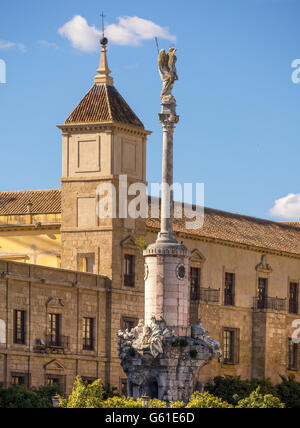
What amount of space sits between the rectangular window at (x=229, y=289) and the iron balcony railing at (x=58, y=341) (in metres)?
14.8

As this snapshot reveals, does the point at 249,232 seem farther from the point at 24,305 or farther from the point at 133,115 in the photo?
the point at 24,305

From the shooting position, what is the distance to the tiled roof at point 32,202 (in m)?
91.6

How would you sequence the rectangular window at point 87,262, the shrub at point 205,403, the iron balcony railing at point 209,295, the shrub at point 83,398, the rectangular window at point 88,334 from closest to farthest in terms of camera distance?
1. the shrub at point 205,403
2. the shrub at point 83,398
3. the rectangular window at point 88,334
4. the rectangular window at point 87,262
5. the iron balcony railing at point 209,295

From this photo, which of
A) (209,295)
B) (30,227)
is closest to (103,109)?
(30,227)

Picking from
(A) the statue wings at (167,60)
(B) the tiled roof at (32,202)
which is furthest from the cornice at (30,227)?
(A) the statue wings at (167,60)

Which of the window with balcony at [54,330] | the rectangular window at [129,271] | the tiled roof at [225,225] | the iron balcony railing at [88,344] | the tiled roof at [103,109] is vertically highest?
the tiled roof at [103,109]

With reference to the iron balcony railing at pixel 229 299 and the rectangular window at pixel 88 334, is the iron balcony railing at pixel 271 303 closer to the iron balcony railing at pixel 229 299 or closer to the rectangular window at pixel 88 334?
the iron balcony railing at pixel 229 299

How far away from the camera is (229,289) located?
98188 millimetres

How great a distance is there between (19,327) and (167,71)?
44.5ft

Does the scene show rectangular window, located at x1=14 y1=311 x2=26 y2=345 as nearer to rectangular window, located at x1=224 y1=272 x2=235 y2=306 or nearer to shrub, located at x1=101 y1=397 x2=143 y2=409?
shrub, located at x1=101 y1=397 x2=143 y2=409

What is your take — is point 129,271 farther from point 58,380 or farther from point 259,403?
point 259,403

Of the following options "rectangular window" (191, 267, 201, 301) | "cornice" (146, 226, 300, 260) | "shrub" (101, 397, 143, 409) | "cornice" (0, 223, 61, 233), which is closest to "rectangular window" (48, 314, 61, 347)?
"cornice" (0, 223, 61, 233)

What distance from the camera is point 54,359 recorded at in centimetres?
8400

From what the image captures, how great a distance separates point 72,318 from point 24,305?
150 inches
